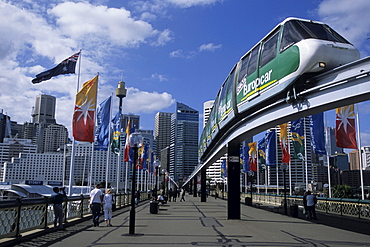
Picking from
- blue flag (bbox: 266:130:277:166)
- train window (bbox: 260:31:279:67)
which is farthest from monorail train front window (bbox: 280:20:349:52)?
blue flag (bbox: 266:130:277:166)

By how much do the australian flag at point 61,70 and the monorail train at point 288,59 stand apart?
10.2m

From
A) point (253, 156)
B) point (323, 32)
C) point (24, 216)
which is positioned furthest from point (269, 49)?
point (253, 156)

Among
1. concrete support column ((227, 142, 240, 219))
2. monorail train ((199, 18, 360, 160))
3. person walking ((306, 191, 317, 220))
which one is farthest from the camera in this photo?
person walking ((306, 191, 317, 220))

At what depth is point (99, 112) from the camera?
24.9m

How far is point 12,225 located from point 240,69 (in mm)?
11400

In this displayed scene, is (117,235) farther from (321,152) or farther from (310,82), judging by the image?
(321,152)

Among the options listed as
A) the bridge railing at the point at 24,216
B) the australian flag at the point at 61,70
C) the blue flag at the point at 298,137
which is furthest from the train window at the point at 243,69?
the blue flag at the point at 298,137

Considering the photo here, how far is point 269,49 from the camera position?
1281 centimetres

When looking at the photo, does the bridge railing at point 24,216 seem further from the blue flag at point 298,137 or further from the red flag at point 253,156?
the red flag at point 253,156

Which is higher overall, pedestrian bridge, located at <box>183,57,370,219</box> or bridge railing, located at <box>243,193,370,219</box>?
pedestrian bridge, located at <box>183,57,370,219</box>

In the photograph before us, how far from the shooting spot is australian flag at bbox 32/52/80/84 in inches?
739

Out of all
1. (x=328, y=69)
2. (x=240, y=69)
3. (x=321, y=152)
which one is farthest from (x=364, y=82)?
(x=321, y=152)

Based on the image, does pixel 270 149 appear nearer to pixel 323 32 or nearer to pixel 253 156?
pixel 253 156

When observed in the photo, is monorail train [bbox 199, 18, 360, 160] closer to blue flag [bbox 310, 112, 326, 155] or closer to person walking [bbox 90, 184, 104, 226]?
person walking [bbox 90, 184, 104, 226]
